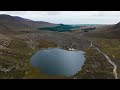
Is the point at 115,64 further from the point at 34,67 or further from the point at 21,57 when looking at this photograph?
the point at 21,57

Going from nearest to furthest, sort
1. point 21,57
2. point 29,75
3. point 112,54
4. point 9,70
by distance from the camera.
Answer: point 29,75 → point 9,70 → point 21,57 → point 112,54
